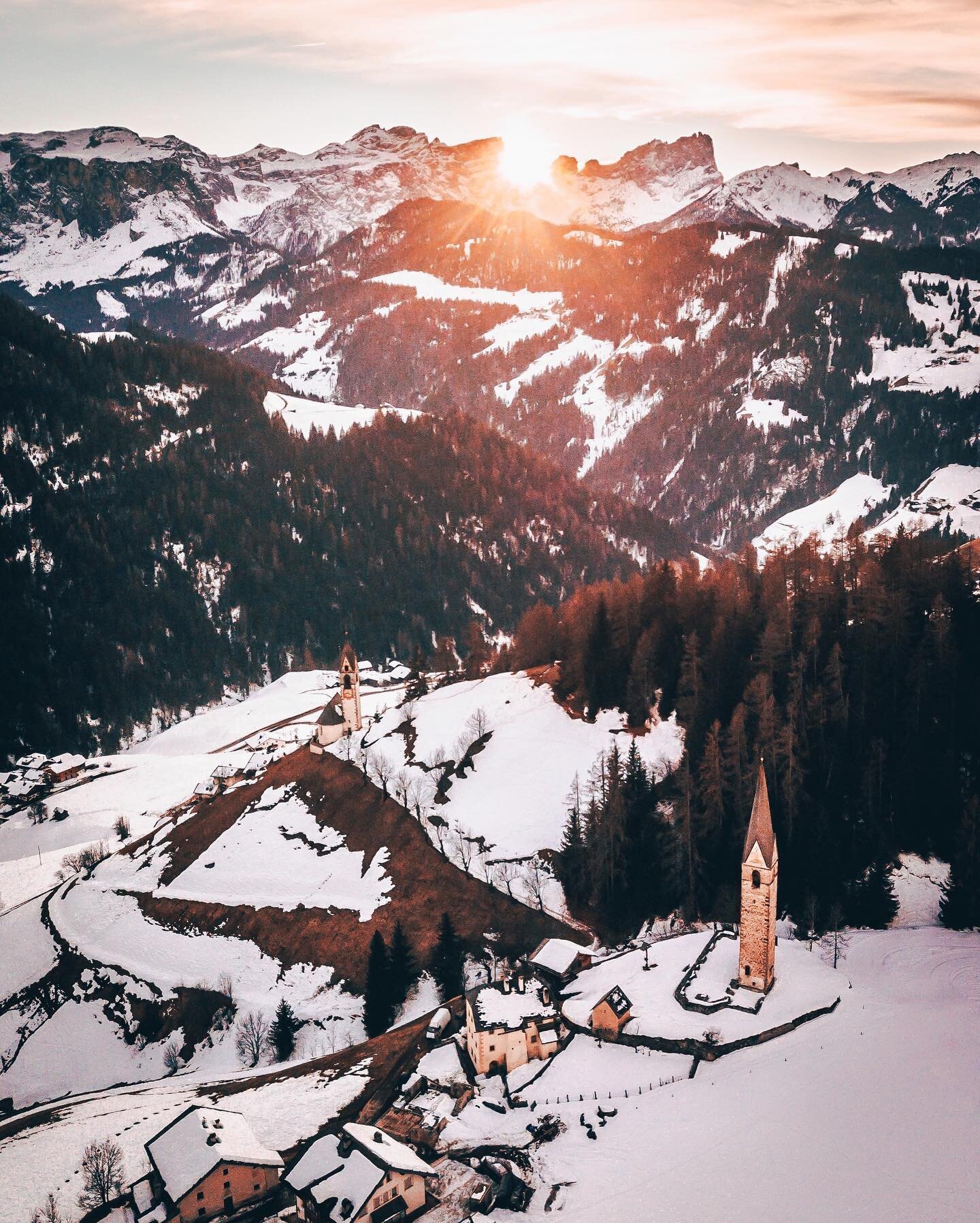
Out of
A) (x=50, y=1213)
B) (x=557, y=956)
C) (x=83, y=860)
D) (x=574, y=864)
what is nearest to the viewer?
(x=50, y=1213)

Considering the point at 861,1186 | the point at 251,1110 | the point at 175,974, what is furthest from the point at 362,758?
the point at 861,1186

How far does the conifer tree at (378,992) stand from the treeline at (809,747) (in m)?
15.8

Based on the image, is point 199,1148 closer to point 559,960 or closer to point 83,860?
point 559,960

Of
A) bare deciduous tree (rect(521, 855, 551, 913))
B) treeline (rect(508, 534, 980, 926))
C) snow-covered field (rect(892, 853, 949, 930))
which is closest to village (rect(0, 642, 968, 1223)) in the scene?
bare deciduous tree (rect(521, 855, 551, 913))

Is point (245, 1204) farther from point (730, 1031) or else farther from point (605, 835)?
point (605, 835)

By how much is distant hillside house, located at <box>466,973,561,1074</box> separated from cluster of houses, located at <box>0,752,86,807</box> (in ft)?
318

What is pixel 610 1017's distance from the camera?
59938 mm

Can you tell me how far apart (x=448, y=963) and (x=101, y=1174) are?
1075 inches

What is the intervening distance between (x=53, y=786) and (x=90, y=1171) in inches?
3769

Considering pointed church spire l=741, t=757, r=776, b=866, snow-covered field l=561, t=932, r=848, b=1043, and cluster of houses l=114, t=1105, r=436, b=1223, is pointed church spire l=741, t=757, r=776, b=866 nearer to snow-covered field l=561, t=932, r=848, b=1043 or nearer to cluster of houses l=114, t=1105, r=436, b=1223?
snow-covered field l=561, t=932, r=848, b=1043

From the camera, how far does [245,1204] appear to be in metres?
52.2

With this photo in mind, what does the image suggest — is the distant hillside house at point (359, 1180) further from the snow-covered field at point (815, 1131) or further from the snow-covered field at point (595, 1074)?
the snow-covered field at point (595, 1074)

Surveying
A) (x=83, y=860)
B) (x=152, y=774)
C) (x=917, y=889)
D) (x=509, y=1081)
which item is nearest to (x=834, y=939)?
(x=917, y=889)

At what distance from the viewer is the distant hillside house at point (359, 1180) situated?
48656 mm
